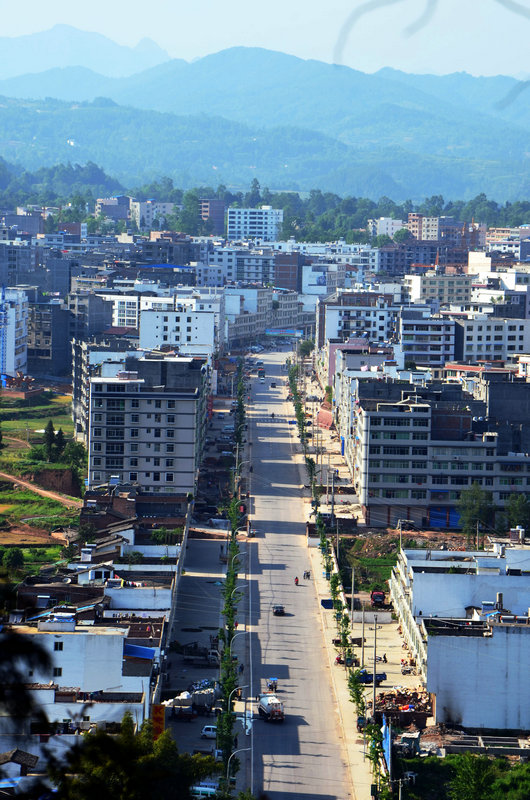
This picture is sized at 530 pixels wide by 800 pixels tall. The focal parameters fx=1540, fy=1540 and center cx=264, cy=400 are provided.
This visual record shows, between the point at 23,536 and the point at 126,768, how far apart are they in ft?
77.9

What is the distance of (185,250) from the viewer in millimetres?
90625

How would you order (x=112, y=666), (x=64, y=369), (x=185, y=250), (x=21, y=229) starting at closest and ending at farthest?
1. (x=112, y=666)
2. (x=64, y=369)
3. (x=185, y=250)
4. (x=21, y=229)

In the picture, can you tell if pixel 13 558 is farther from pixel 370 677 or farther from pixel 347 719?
pixel 347 719

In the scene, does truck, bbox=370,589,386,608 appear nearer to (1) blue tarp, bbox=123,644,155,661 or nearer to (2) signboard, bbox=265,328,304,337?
(1) blue tarp, bbox=123,644,155,661

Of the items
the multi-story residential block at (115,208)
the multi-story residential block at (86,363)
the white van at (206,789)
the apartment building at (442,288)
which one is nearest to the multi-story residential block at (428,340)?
the multi-story residential block at (86,363)

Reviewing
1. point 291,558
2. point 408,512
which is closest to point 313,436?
point 408,512

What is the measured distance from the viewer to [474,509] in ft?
110

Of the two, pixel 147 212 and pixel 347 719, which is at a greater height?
pixel 147 212

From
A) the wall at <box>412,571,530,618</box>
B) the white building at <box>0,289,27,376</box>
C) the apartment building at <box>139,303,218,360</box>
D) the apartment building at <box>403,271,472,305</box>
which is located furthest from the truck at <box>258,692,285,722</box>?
the apartment building at <box>403,271,472,305</box>

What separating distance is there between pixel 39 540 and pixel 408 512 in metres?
8.47

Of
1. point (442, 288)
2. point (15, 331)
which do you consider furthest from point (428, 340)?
point (442, 288)

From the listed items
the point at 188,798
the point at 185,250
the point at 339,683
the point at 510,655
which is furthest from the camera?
the point at 185,250

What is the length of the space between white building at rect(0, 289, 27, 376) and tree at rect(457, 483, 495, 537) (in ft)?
84.0

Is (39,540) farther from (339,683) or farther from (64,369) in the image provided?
(64,369)
